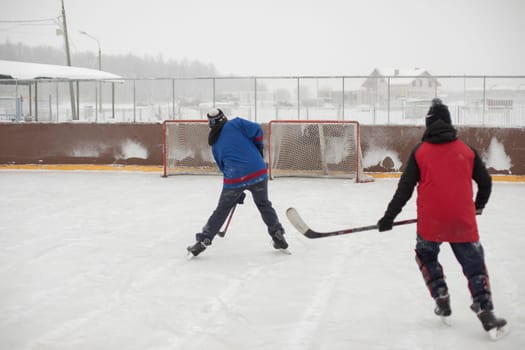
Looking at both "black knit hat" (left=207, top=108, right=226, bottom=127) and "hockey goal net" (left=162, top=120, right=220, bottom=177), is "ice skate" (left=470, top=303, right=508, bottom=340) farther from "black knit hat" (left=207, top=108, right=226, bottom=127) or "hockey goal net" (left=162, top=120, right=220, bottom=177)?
"hockey goal net" (left=162, top=120, right=220, bottom=177)

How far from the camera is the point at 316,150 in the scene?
46.8 feet

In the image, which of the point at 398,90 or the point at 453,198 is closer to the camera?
the point at 453,198

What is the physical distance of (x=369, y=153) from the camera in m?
14.5

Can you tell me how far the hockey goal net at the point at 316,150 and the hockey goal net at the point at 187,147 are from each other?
1.63 m

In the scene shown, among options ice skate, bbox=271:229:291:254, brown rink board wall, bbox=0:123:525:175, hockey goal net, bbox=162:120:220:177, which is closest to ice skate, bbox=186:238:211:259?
ice skate, bbox=271:229:291:254

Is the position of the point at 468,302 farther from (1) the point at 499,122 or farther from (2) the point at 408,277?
(1) the point at 499,122

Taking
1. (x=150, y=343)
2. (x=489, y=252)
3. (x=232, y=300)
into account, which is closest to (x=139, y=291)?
(x=232, y=300)

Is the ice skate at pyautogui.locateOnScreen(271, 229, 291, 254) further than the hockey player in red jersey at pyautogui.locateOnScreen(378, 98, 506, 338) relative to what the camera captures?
Yes

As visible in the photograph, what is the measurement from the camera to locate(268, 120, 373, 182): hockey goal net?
556 inches

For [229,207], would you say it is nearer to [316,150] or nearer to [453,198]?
[453,198]

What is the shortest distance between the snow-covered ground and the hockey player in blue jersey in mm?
403

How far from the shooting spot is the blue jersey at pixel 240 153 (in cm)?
645

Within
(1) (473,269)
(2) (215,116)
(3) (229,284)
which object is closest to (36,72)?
(2) (215,116)

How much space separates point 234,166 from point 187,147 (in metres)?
8.77
